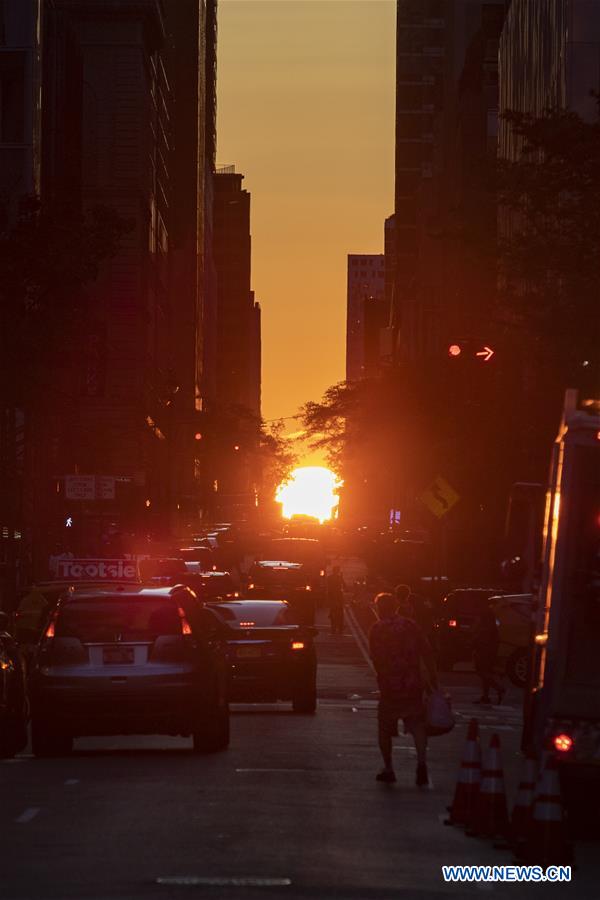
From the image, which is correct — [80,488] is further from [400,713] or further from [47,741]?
[400,713]

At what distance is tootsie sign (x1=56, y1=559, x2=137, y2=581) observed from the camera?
46.3 meters

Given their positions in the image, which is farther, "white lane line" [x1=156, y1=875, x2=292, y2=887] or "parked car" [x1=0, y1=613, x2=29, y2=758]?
"parked car" [x1=0, y1=613, x2=29, y2=758]

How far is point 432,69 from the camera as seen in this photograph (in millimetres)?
196875

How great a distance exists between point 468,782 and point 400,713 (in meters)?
3.66

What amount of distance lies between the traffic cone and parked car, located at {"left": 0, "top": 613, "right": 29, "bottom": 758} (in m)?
6.84

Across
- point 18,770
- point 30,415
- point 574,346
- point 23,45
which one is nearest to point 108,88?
point 23,45

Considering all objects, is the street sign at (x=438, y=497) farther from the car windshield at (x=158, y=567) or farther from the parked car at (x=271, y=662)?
the parked car at (x=271, y=662)

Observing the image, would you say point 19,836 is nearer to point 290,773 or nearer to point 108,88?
point 290,773

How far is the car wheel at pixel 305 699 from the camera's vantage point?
28469 millimetres

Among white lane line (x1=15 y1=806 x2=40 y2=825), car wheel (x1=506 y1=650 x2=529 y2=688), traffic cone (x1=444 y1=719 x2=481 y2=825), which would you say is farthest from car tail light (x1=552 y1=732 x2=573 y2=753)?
car wheel (x1=506 y1=650 x2=529 y2=688)

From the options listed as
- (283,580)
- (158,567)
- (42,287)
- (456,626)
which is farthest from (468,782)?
(283,580)

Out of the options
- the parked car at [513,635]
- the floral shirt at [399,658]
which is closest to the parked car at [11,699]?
the floral shirt at [399,658]

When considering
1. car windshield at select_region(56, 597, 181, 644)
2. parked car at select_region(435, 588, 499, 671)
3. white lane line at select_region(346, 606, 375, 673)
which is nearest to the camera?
car windshield at select_region(56, 597, 181, 644)

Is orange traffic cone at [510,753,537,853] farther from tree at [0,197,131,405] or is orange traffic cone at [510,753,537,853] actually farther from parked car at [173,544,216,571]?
parked car at [173,544,216,571]
